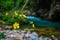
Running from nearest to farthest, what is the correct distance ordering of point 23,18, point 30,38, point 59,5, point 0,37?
point 0,37 < point 30,38 < point 23,18 < point 59,5

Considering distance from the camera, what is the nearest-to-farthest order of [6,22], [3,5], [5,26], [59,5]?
1. [5,26]
2. [6,22]
3. [3,5]
4. [59,5]

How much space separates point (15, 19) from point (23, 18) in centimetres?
87

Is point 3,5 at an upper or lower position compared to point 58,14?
upper

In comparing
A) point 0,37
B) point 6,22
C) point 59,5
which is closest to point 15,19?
point 6,22

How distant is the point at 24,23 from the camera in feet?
40.5

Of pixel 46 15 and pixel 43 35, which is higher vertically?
pixel 43 35

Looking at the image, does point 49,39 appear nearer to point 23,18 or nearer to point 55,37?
point 55,37

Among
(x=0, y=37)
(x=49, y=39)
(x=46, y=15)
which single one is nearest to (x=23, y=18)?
(x=49, y=39)

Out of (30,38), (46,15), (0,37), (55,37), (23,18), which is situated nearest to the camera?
(0,37)

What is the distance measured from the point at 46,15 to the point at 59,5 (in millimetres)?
4231

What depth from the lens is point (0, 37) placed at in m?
7.14

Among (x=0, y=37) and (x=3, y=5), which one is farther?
(x=3, y=5)

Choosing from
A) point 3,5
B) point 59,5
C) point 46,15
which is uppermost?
point 3,5

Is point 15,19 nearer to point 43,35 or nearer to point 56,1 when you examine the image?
point 43,35
